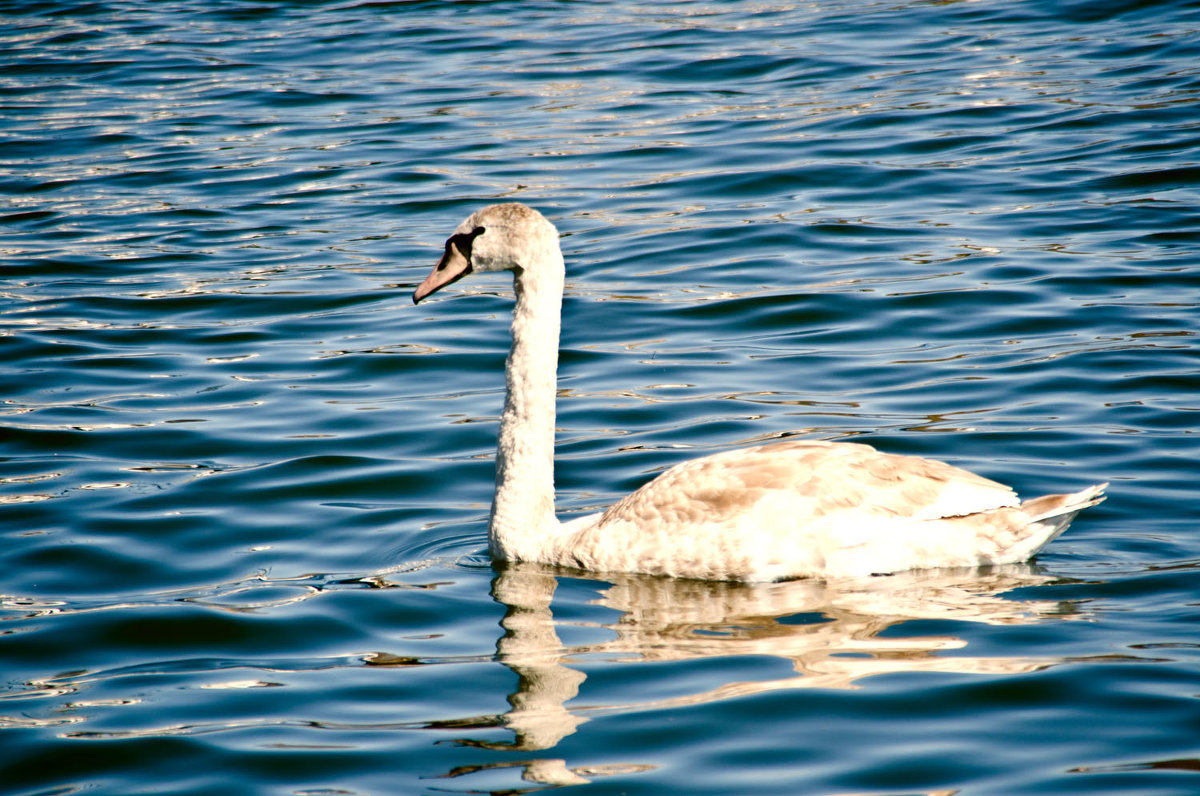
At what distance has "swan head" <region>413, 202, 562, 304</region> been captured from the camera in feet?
23.8

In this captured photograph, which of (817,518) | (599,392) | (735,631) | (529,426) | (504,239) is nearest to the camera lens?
(735,631)

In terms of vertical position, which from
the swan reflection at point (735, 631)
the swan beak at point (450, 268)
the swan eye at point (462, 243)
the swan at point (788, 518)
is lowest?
the swan reflection at point (735, 631)

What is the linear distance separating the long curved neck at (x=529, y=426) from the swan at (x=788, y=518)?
0.01 m

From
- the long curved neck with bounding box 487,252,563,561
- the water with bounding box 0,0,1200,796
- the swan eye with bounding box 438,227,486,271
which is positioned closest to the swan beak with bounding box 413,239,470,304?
the swan eye with bounding box 438,227,486,271

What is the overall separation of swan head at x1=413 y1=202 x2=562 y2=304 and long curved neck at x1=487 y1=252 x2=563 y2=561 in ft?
0.17

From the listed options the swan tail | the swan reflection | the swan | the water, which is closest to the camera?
the water

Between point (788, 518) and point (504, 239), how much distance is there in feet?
6.63

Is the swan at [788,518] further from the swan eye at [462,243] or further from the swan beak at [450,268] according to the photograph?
the swan beak at [450,268]

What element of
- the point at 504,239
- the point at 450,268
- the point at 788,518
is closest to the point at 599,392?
the point at 450,268

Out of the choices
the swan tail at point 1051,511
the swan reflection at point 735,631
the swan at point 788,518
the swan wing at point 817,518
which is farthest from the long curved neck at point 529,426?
the swan tail at point 1051,511

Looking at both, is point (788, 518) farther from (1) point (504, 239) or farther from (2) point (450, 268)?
(2) point (450, 268)

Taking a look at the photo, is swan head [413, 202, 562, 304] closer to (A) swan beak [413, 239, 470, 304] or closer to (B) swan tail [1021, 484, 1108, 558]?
(A) swan beak [413, 239, 470, 304]

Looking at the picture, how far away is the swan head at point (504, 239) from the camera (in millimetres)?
7262

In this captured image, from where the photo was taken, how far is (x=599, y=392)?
32.5ft
